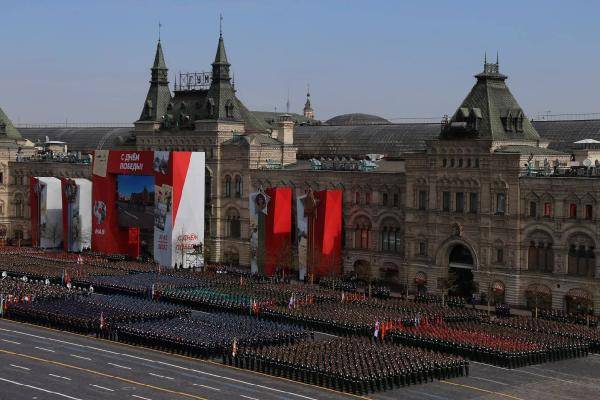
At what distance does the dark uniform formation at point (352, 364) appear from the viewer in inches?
2381

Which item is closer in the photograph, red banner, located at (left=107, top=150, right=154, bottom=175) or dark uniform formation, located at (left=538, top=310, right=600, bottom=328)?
dark uniform formation, located at (left=538, top=310, right=600, bottom=328)

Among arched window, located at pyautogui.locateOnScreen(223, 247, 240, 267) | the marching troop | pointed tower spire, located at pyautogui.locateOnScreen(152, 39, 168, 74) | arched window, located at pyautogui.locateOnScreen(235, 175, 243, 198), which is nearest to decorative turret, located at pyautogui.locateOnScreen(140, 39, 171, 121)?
pointed tower spire, located at pyautogui.locateOnScreen(152, 39, 168, 74)

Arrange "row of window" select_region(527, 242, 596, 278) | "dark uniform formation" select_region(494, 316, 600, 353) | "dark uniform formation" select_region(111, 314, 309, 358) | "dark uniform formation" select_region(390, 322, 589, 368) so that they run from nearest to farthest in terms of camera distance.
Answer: "dark uniform formation" select_region(390, 322, 589, 368) → "dark uniform formation" select_region(111, 314, 309, 358) → "dark uniform formation" select_region(494, 316, 600, 353) → "row of window" select_region(527, 242, 596, 278)

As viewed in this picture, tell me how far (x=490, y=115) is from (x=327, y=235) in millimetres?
21076

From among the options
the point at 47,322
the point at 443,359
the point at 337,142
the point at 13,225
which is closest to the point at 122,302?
the point at 47,322

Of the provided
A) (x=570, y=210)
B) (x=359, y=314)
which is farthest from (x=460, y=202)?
(x=359, y=314)

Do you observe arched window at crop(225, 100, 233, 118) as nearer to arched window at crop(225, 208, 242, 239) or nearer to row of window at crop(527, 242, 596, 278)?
arched window at crop(225, 208, 242, 239)

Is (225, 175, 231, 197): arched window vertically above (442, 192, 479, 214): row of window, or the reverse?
(225, 175, 231, 197): arched window

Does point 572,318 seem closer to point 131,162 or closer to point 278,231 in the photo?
point 278,231

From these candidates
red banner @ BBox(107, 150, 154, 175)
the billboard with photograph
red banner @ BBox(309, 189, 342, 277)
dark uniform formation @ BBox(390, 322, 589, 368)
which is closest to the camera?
dark uniform formation @ BBox(390, 322, 589, 368)

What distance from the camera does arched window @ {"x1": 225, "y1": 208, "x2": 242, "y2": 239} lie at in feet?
394

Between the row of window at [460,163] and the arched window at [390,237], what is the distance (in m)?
9.78

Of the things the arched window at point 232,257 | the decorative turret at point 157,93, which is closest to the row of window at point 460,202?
the arched window at point 232,257

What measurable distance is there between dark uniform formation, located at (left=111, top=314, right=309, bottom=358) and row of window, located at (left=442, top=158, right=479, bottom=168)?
26.3 m
